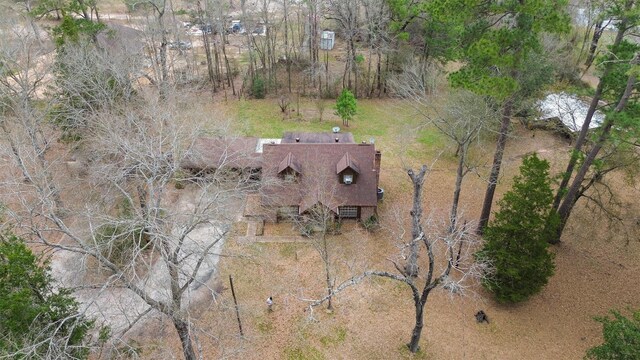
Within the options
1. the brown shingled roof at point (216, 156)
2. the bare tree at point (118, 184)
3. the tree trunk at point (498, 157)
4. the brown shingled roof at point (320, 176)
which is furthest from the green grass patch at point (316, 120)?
the tree trunk at point (498, 157)

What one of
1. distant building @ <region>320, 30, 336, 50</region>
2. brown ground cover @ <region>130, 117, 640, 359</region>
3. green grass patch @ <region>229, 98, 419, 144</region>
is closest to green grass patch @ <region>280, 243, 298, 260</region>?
brown ground cover @ <region>130, 117, 640, 359</region>

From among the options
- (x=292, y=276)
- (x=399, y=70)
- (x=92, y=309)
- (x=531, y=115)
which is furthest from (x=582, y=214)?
(x=92, y=309)

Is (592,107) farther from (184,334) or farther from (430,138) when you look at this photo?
(184,334)

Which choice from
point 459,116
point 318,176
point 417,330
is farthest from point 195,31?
point 417,330

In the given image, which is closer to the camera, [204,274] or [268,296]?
[268,296]

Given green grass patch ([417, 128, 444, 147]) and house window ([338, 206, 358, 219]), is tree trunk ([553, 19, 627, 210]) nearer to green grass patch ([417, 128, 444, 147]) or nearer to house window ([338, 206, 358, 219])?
house window ([338, 206, 358, 219])

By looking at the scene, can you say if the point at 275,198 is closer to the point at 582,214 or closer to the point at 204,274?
the point at 204,274

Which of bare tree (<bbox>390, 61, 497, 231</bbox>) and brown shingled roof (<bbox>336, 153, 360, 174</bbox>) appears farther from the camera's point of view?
brown shingled roof (<bbox>336, 153, 360, 174</bbox>)

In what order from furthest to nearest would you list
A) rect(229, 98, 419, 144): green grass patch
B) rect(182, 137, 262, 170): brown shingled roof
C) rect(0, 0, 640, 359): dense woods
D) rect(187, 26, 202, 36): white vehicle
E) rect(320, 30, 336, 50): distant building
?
rect(187, 26, 202, 36): white vehicle → rect(320, 30, 336, 50): distant building → rect(229, 98, 419, 144): green grass patch → rect(182, 137, 262, 170): brown shingled roof → rect(0, 0, 640, 359): dense woods
